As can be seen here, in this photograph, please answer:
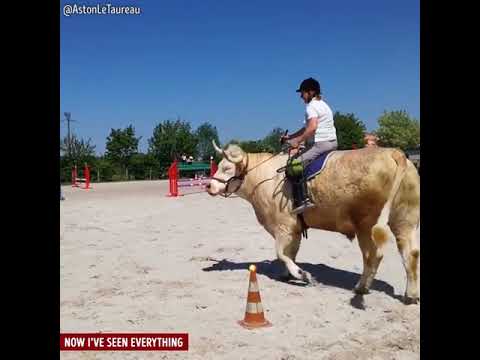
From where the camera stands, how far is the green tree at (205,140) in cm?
5176

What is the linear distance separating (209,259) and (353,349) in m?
3.88

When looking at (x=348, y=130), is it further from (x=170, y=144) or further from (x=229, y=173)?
(x=229, y=173)

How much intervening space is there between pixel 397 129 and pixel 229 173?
2035 inches

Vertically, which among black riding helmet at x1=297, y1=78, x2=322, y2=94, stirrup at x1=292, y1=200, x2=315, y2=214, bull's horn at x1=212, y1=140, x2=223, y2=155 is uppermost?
black riding helmet at x1=297, y1=78, x2=322, y2=94

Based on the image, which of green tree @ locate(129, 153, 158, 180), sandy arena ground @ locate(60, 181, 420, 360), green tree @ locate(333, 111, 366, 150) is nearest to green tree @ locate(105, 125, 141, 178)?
green tree @ locate(129, 153, 158, 180)

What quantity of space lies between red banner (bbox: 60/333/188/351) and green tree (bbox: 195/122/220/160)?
4195 cm

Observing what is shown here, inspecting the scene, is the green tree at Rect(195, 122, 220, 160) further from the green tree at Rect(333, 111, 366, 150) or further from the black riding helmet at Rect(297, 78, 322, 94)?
the black riding helmet at Rect(297, 78, 322, 94)

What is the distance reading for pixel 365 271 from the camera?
18.7 ft

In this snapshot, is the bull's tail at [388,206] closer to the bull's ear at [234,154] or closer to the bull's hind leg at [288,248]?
the bull's hind leg at [288,248]

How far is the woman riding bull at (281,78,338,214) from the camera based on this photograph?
6.00 metres

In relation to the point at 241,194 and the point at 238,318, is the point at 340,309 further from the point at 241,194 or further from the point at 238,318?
the point at 241,194

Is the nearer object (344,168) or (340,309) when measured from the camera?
(340,309)

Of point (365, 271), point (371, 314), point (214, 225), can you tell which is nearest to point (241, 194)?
point (365, 271)
